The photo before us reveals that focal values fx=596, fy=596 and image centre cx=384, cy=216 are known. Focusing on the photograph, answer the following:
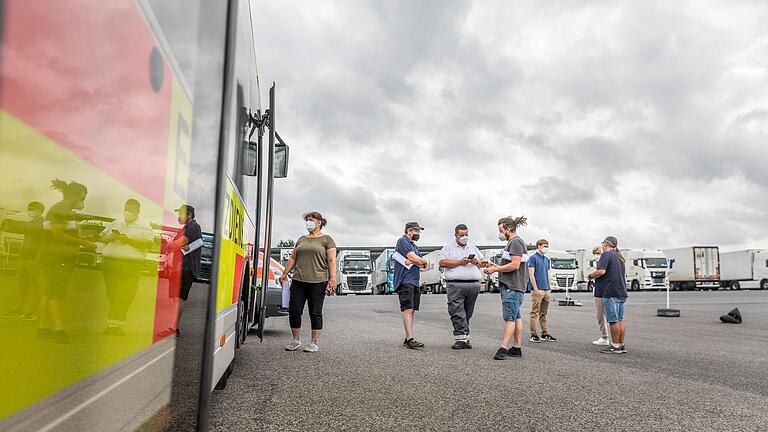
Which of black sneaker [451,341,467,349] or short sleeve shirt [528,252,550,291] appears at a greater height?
short sleeve shirt [528,252,550,291]

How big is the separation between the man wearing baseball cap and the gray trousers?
5.19 feet

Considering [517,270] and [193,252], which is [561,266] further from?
[193,252]

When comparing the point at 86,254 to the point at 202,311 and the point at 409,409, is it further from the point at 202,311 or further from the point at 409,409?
the point at 409,409

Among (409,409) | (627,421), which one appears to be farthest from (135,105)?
(627,421)

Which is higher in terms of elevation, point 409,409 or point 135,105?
point 135,105

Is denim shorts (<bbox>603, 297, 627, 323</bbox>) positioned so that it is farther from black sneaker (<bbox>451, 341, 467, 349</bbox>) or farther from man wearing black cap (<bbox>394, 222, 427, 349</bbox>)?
man wearing black cap (<bbox>394, 222, 427, 349</bbox>)

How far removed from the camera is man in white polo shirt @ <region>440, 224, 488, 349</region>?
26.6ft

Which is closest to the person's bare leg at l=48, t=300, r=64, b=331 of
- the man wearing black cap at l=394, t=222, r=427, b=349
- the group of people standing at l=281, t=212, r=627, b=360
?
the group of people standing at l=281, t=212, r=627, b=360

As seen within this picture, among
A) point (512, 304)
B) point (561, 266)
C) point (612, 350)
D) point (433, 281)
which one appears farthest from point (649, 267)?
point (512, 304)

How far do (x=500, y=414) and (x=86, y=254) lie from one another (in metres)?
3.54

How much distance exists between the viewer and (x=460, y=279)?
812 cm

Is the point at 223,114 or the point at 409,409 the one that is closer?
the point at 223,114

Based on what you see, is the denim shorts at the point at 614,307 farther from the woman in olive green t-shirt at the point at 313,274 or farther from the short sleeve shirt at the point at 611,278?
the woman in olive green t-shirt at the point at 313,274

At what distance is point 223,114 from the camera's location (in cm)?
241
